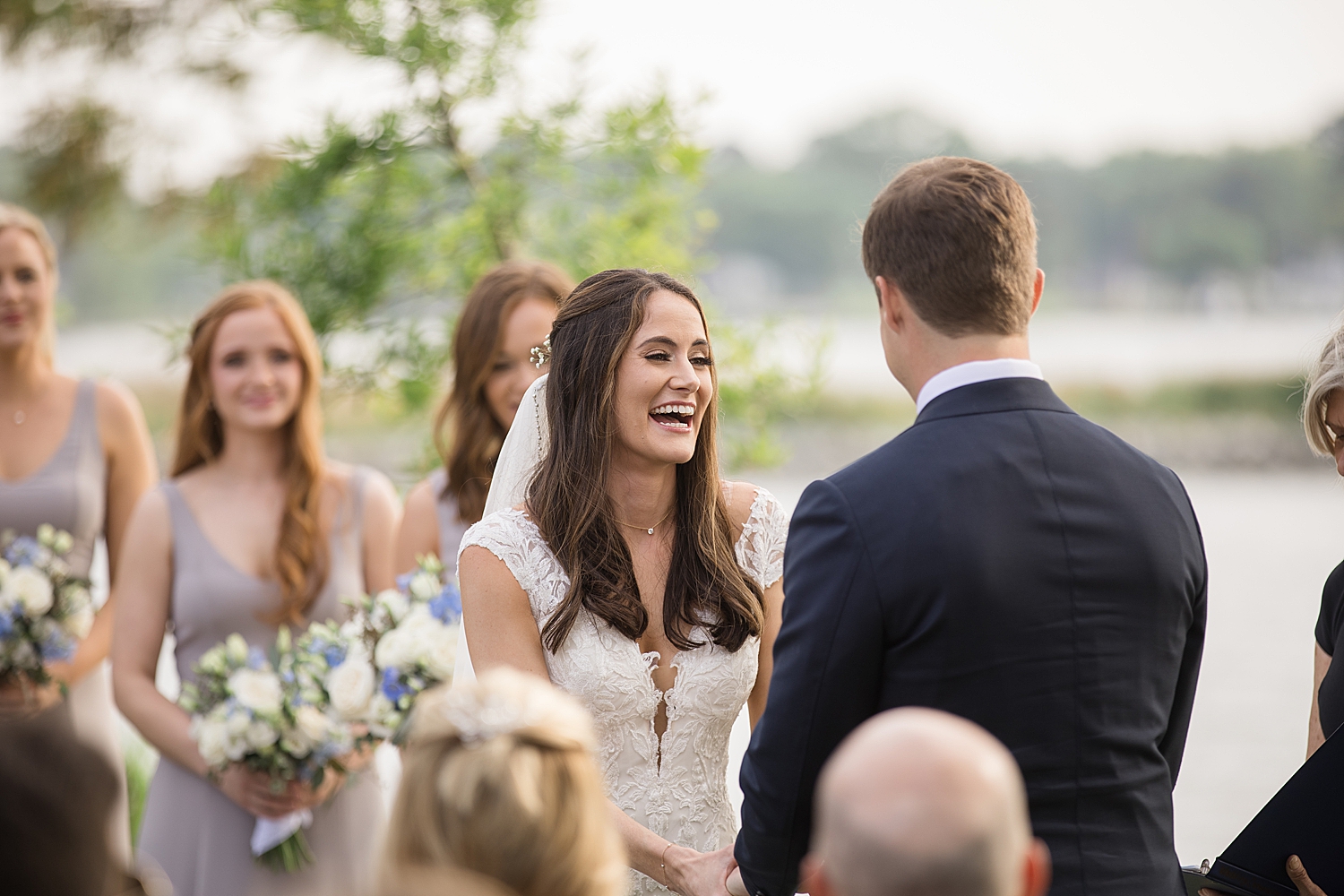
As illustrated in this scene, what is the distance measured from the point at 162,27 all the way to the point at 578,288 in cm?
695

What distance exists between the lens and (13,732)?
178 cm

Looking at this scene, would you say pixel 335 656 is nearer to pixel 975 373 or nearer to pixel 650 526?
pixel 650 526

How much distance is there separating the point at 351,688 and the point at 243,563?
95cm

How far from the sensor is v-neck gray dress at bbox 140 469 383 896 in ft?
13.4

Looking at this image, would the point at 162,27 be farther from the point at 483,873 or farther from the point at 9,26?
the point at 483,873

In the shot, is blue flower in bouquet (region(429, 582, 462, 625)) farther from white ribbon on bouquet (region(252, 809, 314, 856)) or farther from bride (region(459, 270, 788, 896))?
white ribbon on bouquet (region(252, 809, 314, 856))

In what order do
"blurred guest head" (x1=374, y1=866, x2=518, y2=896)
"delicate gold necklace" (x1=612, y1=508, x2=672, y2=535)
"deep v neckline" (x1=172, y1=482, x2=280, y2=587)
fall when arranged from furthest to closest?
"deep v neckline" (x1=172, y1=482, x2=280, y2=587) → "delicate gold necklace" (x1=612, y1=508, x2=672, y2=535) → "blurred guest head" (x1=374, y1=866, x2=518, y2=896)

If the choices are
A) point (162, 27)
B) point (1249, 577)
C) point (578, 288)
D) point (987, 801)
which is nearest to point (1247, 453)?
point (1249, 577)

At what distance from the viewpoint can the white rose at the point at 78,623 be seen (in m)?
4.43

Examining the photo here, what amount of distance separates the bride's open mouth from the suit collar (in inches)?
39.6

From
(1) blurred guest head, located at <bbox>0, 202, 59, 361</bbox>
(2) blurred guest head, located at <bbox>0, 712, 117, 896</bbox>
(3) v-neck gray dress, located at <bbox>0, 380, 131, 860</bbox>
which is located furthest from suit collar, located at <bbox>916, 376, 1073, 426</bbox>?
(1) blurred guest head, located at <bbox>0, 202, 59, 361</bbox>

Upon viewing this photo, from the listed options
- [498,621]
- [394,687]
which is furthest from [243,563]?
[498,621]

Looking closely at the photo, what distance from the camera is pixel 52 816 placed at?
166 centimetres

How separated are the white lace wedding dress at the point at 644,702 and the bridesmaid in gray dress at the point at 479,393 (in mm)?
1201
